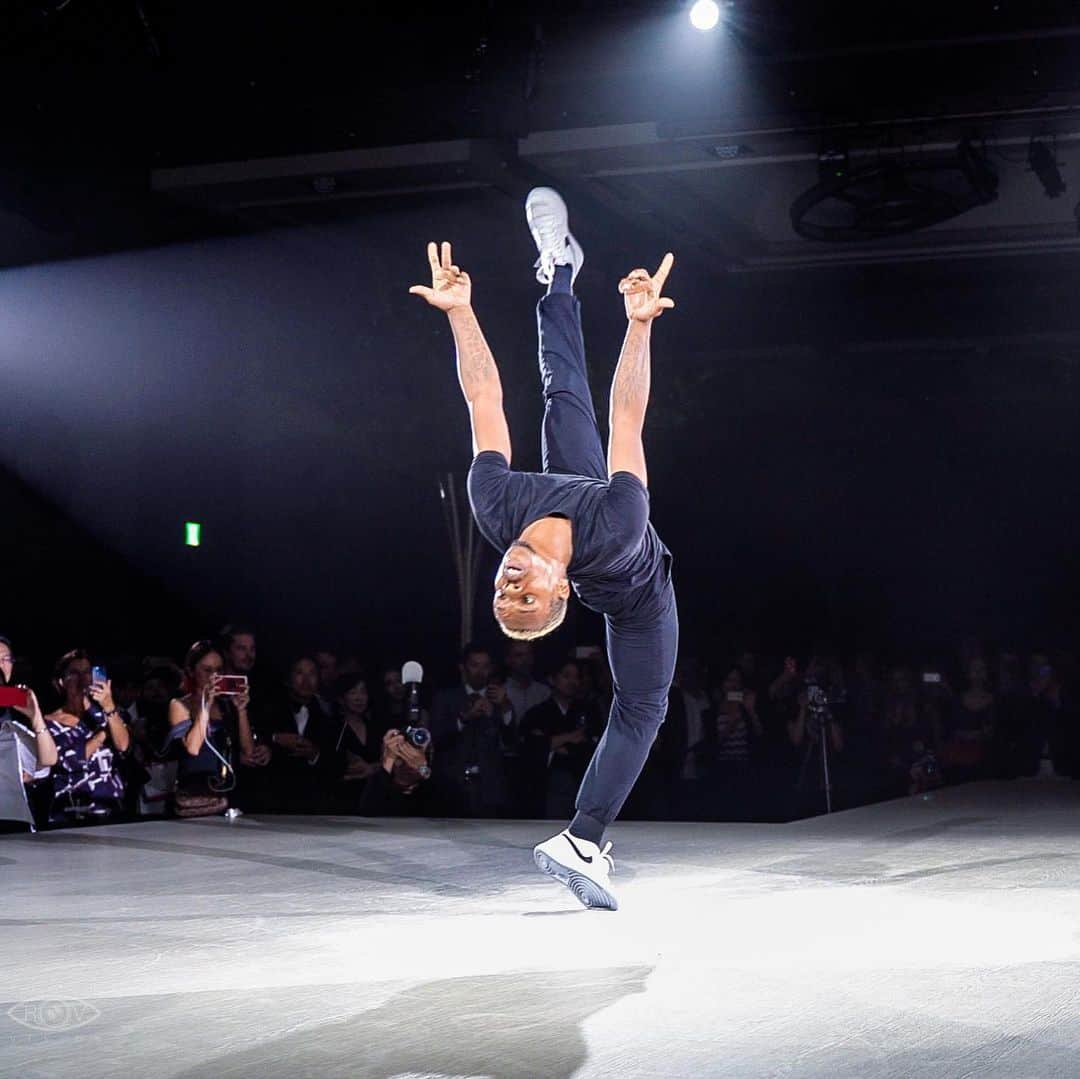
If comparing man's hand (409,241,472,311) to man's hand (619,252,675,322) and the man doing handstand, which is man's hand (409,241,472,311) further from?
man's hand (619,252,675,322)

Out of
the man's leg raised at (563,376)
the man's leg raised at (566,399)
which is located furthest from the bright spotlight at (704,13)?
the man's leg raised at (566,399)

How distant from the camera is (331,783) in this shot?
595 centimetres

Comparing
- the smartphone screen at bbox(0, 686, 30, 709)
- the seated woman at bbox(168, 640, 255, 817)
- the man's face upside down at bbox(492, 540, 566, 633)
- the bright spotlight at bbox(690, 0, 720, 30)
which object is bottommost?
the seated woman at bbox(168, 640, 255, 817)

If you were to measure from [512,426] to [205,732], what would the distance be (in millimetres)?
4551

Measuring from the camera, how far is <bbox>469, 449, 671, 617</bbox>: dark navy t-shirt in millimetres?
2830

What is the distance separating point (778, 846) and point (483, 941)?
180 centimetres

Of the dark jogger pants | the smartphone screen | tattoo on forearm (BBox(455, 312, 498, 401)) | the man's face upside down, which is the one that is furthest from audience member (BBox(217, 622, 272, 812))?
the man's face upside down

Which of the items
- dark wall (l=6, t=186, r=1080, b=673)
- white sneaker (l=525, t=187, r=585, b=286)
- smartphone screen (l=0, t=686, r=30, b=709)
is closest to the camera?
white sneaker (l=525, t=187, r=585, b=286)

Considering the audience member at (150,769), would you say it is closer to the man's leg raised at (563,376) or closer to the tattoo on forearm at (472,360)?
the man's leg raised at (563,376)

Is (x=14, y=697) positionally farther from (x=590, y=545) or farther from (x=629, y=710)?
(x=590, y=545)

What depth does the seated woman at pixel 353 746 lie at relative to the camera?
5.96 meters

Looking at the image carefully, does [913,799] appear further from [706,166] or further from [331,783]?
[706,166]

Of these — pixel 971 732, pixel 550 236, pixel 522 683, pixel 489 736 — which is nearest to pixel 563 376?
pixel 550 236

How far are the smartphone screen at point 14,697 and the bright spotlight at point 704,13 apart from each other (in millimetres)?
3733
